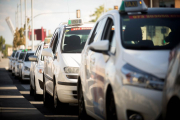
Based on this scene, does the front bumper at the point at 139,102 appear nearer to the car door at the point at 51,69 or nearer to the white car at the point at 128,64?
the white car at the point at 128,64

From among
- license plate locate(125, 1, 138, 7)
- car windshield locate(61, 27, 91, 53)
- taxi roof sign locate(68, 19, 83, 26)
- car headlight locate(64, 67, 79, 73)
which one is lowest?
car headlight locate(64, 67, 79, 73)

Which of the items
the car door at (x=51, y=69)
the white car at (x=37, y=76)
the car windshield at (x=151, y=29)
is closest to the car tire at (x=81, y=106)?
the car windshield at (x=151, y=29)

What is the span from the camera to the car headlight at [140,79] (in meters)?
4.21

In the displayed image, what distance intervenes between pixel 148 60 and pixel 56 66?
5126mm

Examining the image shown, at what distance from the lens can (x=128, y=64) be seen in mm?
4617

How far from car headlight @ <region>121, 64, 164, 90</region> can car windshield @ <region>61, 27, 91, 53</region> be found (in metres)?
5.14

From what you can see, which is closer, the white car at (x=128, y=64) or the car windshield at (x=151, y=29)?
the white car at (x=128, y=64)

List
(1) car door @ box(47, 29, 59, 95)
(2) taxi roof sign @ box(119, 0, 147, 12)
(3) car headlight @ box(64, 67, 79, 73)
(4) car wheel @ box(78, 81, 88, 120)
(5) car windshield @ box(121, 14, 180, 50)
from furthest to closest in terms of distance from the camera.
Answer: (1) car door @ box(47, 29, 59, 95)
(3) car headlight @ box(64, 67, 79, 73)
(4) car wheel @ box(78, 81, 88, 120)
(2) taxi roof sign @ box(119, 0, 147, 12)
(5) car windshield @ box(121, 14, 180, 50)

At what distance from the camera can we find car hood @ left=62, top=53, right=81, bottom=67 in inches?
350

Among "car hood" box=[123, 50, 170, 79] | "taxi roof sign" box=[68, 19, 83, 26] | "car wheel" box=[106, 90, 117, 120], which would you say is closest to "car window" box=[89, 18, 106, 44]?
"car wheel" box=[106, 90, 117, 120]

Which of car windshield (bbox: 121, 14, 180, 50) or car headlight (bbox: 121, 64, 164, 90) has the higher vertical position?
car windshield (bbox: 121, 14, 180, 50)

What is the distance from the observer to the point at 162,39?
6.05 metres

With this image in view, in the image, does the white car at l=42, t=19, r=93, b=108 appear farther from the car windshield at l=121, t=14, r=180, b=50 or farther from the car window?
the car windshield at l=121, t=14, r=180, b=50

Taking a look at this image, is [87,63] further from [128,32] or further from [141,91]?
[141,91]
